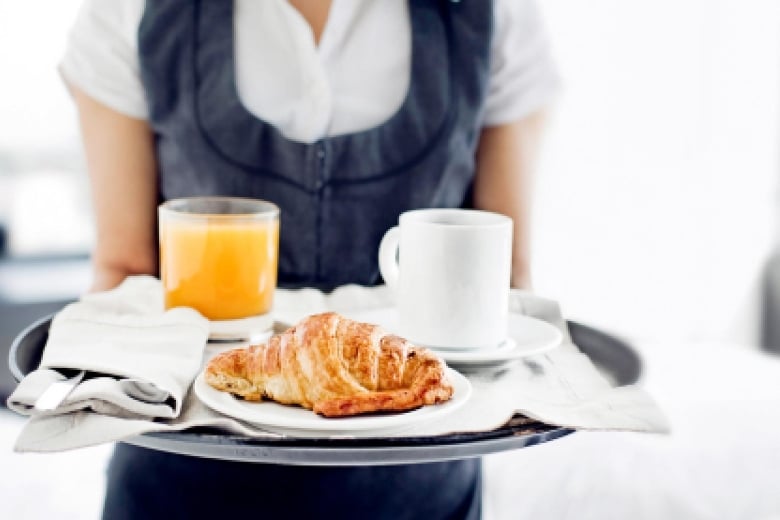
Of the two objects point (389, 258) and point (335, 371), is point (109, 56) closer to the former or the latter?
point (389, 258)

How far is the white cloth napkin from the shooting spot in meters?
0.51

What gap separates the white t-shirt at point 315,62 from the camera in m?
1.05

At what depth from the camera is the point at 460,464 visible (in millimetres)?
915

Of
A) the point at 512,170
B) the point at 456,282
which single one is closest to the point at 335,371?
the point at 456,282

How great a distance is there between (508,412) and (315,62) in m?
0.63

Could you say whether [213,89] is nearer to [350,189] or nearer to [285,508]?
[350,189]

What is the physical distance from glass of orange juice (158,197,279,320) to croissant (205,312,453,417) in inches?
6.1

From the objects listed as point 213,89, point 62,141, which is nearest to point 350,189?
point 213,89

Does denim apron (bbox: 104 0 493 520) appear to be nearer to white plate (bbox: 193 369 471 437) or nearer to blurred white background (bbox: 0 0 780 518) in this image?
white plate (bbox: 193 369 471 437)

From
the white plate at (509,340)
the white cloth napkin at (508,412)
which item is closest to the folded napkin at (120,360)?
the white cloth napkin at (508,412)

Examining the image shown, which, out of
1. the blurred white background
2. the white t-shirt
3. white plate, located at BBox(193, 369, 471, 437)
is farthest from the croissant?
the blurred white background

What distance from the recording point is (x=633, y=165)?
122 inches

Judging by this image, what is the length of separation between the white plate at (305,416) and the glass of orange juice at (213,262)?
188mm

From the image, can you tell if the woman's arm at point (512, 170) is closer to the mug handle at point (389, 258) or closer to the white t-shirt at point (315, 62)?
the white t-shirt at point (315, 62)
